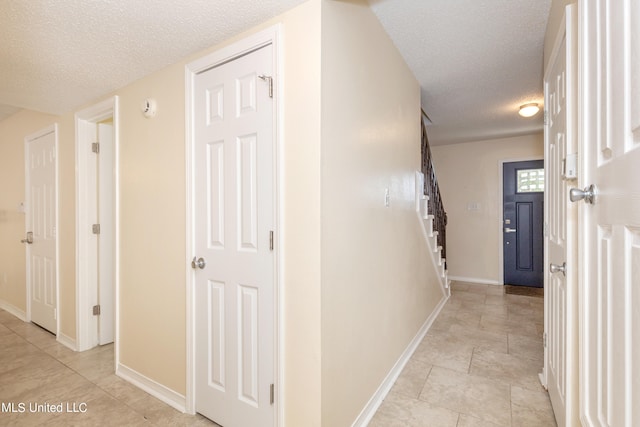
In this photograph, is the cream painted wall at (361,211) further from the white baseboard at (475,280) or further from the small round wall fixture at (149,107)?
the white baseboard at (475,280)

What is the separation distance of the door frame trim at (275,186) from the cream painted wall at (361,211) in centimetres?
24

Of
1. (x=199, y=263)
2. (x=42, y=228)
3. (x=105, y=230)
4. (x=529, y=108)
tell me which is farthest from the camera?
(x=529, y=108)

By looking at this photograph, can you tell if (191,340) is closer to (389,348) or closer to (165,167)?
(165,167)

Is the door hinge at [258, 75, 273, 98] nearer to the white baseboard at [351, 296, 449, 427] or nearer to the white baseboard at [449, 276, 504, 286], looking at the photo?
the white baseboard at [351, 296, 449, 427]

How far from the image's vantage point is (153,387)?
212cm

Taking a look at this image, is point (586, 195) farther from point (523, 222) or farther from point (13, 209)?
point (13, 209)

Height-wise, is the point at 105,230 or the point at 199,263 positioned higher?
the point at 105,230

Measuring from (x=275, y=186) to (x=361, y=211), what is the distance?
54 centimetres

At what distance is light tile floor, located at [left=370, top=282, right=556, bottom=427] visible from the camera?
5.92 ft

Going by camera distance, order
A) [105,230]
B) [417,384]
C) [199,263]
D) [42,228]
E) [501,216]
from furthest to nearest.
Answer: [501,216]
[42,228]
[105,230]
[417,384]
[199,263]

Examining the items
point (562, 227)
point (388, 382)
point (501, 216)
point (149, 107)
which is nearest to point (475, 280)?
point (501, 216)

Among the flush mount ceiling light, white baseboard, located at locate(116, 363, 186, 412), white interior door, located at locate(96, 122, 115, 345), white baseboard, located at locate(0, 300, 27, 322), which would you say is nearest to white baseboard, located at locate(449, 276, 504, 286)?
the flush mount ceiling light

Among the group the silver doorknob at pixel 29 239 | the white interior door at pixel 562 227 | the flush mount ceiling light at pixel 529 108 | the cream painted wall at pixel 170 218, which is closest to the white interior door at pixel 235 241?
the cream painted wall at pixel 170 218

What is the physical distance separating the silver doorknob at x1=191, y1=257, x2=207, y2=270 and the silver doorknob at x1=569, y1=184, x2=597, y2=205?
6.04 feet
